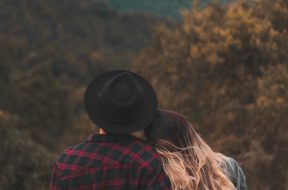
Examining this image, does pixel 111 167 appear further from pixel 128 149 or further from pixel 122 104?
pixel 122 104

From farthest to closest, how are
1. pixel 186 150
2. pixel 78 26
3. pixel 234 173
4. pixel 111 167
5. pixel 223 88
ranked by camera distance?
1. pixel 78 26
2. pixel 223 88
3. pixel 234 173
4. pixel 186 150
5. pixel 111 167

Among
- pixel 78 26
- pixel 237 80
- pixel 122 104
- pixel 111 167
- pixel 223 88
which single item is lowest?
pixel 78 26

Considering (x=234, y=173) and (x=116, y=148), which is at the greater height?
(x=116, y=148)

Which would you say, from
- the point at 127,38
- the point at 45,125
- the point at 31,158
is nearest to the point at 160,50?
the point at 31,158

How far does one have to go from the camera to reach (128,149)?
2.30 meters

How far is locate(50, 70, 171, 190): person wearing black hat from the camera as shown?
2.26 m

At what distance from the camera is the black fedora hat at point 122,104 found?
2314mm

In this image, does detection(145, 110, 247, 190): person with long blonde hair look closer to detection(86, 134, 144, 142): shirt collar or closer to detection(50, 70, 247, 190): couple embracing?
detection(50, 70, 247, 190): couple embracing

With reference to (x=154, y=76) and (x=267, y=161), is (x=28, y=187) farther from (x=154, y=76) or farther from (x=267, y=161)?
(x=154, y=76)

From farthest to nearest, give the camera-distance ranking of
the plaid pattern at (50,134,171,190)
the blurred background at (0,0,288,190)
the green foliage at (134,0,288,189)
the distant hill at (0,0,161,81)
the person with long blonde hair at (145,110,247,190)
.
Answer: the distant hill at (0,0,161,81) < the green foliage at (134,0,288,189) < the blurred background at (0,0,288,190) < the person with long blonde hair at (145,110,247,190) < the plaid pattern at (50,134,171,190)

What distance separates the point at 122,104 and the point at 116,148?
18 centimetres

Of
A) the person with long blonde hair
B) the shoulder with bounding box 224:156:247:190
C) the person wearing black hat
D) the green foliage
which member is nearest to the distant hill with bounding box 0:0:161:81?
the green foliage

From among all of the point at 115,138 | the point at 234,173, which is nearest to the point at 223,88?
the point at 234,173

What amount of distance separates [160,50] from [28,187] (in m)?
8.76
